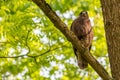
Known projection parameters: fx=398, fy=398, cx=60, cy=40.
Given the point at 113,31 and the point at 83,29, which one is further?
the point at 83,29

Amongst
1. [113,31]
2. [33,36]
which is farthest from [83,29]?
[113,31]

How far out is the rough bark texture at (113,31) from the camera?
384 cm

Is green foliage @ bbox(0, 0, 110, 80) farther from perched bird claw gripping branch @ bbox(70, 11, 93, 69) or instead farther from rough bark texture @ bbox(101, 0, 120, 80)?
rough bark texture @ bbox(101, 0, 120, 80)

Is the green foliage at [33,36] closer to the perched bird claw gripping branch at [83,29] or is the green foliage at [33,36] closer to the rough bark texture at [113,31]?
the perched bird claw gripping branch at [83,29]

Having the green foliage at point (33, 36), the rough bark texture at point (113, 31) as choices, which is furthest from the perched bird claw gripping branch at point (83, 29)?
the rough bark texture at point (113, 31)

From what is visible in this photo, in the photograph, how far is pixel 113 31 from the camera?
153 inches

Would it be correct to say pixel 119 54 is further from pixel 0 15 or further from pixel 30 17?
pixel 0 15

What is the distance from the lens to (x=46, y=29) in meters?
5.66

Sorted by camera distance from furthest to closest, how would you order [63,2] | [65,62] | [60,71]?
[60,71], [65,62], [63,2]

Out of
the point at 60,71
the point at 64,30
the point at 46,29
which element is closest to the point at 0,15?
the point at 46,29

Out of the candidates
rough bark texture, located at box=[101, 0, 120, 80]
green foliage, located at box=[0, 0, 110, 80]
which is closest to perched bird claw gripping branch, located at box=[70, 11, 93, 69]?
green foliage, located at box=[0, 0, 110, 80]

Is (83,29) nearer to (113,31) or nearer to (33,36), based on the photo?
(33,36)

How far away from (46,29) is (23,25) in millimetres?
444

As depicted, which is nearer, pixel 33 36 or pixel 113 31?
pixel 113 31
